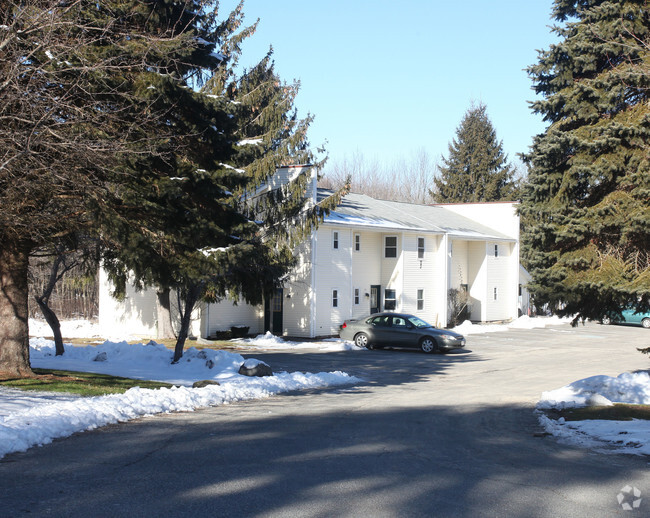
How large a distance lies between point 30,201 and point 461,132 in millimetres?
60931

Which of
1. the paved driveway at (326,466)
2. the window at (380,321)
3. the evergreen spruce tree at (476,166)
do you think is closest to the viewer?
the paved driveway at (326,466)

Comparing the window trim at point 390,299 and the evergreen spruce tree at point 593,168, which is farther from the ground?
the evergreen spruce tree at point 593,168

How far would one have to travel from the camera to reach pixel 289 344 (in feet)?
93.4

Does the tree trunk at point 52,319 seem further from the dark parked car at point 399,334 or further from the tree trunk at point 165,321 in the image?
the dark parked car at point 399,334

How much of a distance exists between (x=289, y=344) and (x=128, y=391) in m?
16.4

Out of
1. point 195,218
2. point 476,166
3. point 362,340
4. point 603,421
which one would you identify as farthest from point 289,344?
point 476,166

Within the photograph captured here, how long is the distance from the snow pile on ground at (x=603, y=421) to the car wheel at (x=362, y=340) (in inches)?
532

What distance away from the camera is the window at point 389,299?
36469 mm

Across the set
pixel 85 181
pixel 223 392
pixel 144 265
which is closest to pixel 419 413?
pixel 223 392

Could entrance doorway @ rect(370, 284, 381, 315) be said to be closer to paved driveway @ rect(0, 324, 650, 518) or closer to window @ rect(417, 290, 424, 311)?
window @ rect(417, 290, 424, 311)

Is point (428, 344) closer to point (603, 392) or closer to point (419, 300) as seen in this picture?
point (419, 300)

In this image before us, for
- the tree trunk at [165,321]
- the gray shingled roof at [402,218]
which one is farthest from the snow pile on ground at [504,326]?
the tree trunk at [165,321]

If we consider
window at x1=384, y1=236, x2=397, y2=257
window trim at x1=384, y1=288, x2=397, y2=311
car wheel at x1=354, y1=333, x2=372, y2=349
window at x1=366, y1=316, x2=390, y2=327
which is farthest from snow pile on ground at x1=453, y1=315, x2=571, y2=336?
car wheel at x1=354, y1=333, x2=372, y2=349

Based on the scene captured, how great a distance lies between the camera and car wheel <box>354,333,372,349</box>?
28252mm
